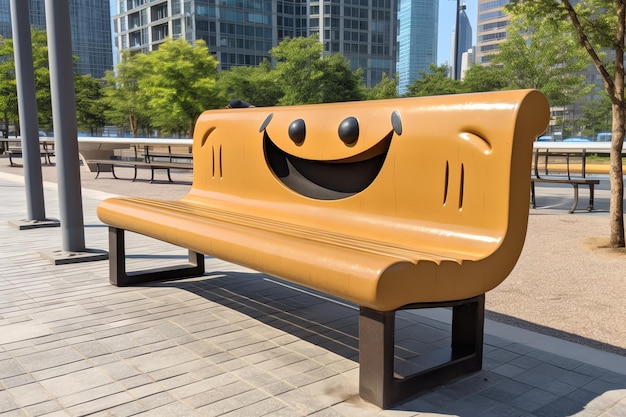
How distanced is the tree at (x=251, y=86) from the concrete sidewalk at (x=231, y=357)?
3592 cm

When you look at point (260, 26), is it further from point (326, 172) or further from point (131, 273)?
point (326, 172)

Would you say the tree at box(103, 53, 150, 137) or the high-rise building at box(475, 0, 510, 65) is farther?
the high-rise building at box(475, 0, 510, 65)

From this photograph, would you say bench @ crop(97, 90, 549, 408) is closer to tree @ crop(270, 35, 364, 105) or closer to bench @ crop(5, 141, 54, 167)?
bench @ crop(5, 141, 54, 167)

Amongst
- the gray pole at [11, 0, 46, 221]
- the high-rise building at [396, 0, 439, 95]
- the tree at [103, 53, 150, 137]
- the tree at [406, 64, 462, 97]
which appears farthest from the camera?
the high-rise building at [396, 0, 439, 95]

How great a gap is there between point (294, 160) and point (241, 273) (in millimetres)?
1450

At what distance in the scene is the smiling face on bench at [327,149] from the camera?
122 inches

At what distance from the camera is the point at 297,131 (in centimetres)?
354

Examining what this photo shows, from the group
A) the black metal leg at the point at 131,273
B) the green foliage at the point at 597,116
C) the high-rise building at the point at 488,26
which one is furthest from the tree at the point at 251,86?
the high-rise building at the point at 488,26

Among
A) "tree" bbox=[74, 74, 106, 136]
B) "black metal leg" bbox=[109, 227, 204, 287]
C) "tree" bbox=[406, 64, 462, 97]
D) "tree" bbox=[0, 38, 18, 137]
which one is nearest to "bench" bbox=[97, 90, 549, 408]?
"black metal leg" bbox=[109, 227, 204, 287]

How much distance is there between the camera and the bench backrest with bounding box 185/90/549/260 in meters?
2.43

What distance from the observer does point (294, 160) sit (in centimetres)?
377

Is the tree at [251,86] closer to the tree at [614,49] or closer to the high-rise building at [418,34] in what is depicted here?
the tree at [614,49]

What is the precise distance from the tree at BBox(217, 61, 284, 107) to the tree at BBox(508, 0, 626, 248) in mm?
33626

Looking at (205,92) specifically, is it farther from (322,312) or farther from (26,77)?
(322,312)
